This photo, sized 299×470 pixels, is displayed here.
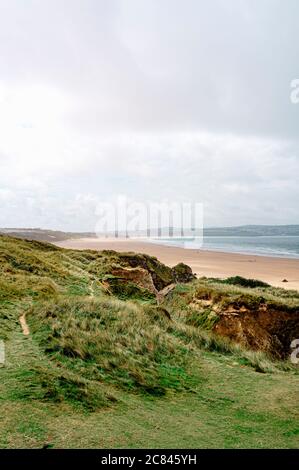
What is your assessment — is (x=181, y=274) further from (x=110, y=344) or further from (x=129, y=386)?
(x=129, y=386)

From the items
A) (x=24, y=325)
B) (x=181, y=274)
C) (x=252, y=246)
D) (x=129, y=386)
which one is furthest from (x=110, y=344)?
(x=252, y=246)

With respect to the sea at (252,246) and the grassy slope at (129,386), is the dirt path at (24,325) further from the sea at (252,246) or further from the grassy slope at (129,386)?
the sea at (252,246)

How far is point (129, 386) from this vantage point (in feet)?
27.4

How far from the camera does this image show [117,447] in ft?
18.7

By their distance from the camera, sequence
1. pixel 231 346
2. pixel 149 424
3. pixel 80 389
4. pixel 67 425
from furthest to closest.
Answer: pixel 231 346, pixel 80 389, pixel 149 424, pixel 67 425

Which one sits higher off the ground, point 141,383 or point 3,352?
point 3,352

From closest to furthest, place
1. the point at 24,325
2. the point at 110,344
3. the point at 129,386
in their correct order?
the point at 129,386, the point at 110,344, the point at 24,325

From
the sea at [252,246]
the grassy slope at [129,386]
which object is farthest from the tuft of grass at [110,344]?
the sea at [252,246]

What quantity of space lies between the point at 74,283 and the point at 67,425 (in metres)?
12.3

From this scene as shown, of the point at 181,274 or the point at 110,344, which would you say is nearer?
the point at 110,344

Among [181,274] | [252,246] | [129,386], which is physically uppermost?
[181,274]

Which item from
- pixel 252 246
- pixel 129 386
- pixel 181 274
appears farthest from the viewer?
pixel 252 246
